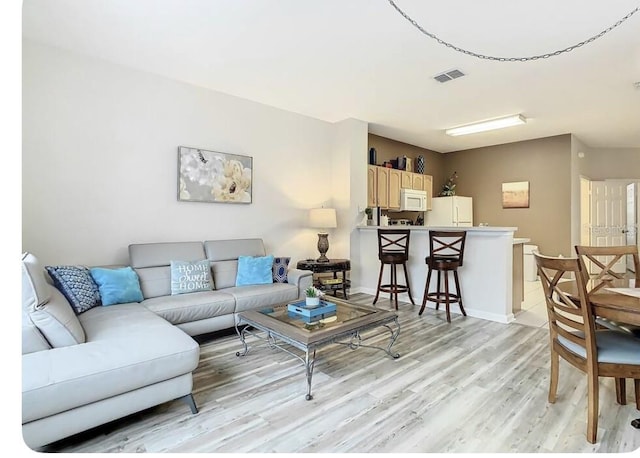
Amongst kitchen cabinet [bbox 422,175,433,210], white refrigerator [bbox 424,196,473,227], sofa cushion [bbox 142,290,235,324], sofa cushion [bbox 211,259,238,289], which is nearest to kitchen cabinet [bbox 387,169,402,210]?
kitchen cabinet [bbox 422,175,433,210]

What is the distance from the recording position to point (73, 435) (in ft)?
5.67

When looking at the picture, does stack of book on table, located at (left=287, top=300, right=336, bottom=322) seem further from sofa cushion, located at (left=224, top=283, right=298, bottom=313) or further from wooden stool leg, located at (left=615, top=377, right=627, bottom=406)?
wooden stool leg, located at (left=615, top=377, right=627, bottom=406)

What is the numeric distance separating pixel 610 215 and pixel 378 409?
25.8 ft

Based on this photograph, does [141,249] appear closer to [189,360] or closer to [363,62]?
[189,360]

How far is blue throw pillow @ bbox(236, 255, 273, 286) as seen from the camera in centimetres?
367

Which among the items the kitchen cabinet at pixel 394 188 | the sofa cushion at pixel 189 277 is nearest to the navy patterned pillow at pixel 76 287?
the sofa cushion at pixel 189 277

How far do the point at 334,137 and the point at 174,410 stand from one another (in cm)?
436

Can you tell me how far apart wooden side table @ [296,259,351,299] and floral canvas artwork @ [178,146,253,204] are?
1.16 meters

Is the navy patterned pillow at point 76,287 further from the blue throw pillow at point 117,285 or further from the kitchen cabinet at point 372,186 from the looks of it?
the kitchen cabinet at point 372,186

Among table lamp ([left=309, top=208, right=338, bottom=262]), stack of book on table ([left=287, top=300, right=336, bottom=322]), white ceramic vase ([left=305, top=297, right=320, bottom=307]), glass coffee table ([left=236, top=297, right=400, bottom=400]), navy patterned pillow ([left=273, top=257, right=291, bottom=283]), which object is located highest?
table lamp ([left=309, top=208, right=338, bottom=262])

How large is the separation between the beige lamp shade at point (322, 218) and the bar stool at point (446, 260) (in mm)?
1373

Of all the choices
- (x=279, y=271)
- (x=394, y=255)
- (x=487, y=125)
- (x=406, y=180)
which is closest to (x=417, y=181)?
(x=406, y=180)

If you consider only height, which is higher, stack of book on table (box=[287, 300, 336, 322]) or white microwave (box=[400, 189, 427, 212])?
white microwave (box=[400, 189, 427, 212])

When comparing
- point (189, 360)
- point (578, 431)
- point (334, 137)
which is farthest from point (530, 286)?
point (189, 360)
